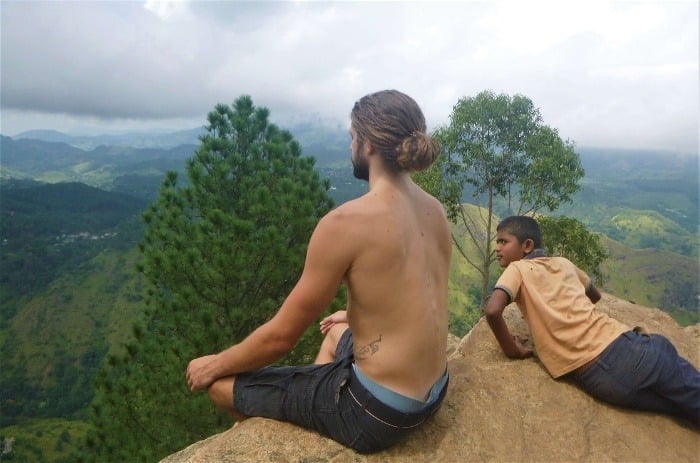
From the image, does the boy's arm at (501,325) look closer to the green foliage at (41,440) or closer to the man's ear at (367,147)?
the man's ear at (367,147)

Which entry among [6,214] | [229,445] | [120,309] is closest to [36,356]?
[120,309]

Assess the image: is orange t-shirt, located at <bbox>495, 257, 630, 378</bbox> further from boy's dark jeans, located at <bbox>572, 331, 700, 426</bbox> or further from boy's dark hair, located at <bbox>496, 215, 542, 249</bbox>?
boy's dark hair, located at <bbox>496, 215, 542, 249</bbox>

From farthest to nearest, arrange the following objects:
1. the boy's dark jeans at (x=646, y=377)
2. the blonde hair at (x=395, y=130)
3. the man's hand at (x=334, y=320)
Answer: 1. the man's hand at (x=334, y=320)
2. the boy's dark jeans at (x=646, y=377)
3. the blonde hair at (x=395, y=130)

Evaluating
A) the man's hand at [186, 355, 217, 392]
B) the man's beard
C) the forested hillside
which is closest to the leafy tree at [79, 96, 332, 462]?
the man's hand at [186, 355, 217, 392]

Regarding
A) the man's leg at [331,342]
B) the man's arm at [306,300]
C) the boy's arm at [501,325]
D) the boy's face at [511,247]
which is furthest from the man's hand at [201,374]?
the boy's face at [511,247]

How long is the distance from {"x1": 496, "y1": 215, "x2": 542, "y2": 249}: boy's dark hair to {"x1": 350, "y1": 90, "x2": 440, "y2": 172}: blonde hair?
185 centimetres

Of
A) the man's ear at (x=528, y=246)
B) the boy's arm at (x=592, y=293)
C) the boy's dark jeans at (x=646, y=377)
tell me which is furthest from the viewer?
the boy's arm at (x=592, y=293)

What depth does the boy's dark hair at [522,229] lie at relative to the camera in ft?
13.9

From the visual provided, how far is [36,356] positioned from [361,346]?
4508 inches

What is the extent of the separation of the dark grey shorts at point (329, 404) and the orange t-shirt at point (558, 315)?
1.19 metres

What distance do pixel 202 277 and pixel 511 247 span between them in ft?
22.2

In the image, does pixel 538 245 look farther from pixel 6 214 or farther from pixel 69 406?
pixel 6 214

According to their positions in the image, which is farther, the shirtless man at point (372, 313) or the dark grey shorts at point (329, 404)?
the dark grey shorts at point (329, 404)

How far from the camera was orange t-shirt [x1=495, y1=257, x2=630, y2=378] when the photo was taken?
3682 millimetres
